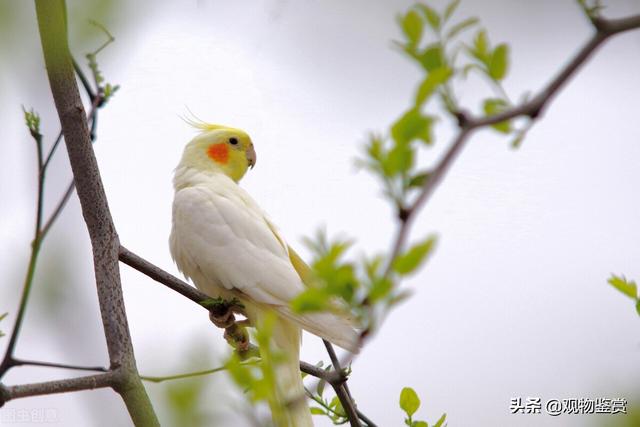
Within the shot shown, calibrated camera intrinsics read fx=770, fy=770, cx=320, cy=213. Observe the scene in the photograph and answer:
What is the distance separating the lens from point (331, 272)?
108 centimetres

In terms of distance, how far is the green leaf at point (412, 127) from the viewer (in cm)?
108

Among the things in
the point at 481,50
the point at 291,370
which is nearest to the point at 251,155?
the point at 291,370

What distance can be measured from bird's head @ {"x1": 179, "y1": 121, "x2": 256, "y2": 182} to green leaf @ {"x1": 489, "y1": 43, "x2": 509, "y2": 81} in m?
3.25

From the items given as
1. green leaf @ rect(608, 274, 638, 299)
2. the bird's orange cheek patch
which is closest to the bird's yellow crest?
the bird's orange cheek patch

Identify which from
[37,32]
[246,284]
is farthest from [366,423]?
[37,32]

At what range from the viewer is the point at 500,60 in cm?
134

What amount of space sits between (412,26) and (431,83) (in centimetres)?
23

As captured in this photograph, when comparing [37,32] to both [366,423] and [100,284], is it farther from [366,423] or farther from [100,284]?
[366,423]

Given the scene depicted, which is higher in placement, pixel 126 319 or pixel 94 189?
pixel 94 189

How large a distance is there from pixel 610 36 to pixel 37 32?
143 centimetres

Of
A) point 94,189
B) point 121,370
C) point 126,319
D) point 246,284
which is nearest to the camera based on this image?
point 121,370

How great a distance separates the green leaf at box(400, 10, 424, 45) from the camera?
4.12 ft

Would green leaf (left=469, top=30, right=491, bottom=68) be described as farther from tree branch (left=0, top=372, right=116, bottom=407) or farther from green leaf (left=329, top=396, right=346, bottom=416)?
green leaf (left=329, top=396, right=346, bottom=416)

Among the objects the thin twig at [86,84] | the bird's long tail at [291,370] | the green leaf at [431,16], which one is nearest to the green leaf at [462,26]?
the green leaf at [431,16]
